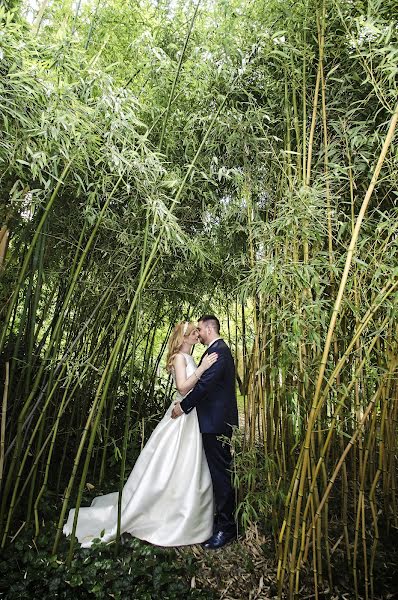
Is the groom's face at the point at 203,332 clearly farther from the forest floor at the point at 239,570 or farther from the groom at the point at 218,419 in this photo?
A: the forest floor at the point at 239,570

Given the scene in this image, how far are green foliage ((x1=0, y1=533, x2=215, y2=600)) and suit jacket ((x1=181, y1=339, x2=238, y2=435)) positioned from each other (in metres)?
0.72

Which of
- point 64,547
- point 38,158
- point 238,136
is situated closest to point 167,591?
point 64,547

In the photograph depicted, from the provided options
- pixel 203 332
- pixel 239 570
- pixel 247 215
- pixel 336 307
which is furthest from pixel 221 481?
pixel 247 215

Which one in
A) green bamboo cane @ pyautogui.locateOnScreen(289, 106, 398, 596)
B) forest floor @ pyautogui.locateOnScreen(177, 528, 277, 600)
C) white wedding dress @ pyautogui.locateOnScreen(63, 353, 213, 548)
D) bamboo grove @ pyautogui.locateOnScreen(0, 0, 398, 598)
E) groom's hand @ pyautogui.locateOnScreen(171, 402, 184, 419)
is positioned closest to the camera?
green bamboo cane @ pyautogui.locateOnScreen(289, 106, 398, 596)

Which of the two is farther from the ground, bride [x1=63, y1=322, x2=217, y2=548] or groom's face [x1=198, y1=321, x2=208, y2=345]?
groom's face [x1=198, y1=321, x2=208, y2=345]

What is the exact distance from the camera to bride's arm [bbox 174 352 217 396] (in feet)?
8.39

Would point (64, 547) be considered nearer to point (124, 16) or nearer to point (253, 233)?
point (253, 233)

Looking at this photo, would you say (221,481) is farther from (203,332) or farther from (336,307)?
(336,307)

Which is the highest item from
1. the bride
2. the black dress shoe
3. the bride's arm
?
the bride's arm

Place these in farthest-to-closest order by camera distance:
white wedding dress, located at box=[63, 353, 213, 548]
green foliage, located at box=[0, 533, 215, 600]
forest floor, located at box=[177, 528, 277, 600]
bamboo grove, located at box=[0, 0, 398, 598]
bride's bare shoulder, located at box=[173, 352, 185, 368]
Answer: bride's bare shoulder, located at box=[173, 352, 185, 368], white wedding dress, located at box=[63, 353, 213, 548], forest floor, located at box=[177, 528, 277, 600], green foliage, located at box=[0, 533, 215, 600], bamboo grove, located at box=[0, 0, 398, 598]

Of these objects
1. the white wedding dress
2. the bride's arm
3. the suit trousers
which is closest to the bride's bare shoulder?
the bride's arm

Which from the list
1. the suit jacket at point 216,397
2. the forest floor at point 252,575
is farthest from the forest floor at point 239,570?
the suit jacket at point 216,397

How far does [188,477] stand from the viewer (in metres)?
2.55

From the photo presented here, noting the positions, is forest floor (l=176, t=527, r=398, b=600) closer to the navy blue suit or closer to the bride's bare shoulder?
the navy blue suit
